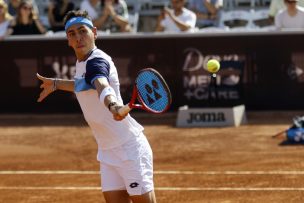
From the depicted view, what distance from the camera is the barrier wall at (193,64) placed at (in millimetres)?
15320

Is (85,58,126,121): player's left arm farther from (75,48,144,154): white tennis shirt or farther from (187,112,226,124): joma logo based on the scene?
(187,112,226,124): joma logo

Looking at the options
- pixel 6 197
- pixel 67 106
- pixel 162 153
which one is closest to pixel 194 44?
pixel 67 106

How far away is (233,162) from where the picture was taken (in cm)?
1121

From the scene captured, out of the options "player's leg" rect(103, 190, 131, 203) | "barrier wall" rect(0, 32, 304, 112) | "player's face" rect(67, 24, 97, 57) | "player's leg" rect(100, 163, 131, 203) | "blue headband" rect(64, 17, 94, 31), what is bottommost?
"barrier wall" rect(0, 32, 304, 112)

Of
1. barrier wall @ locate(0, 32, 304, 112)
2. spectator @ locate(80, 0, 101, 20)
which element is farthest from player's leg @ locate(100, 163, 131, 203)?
spectator @ locate(80, 0, 101, 20)

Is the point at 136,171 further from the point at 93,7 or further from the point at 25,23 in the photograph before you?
the point at 93,7

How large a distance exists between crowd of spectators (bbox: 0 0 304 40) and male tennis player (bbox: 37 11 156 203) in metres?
9.96

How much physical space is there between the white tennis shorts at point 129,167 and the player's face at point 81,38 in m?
0.73

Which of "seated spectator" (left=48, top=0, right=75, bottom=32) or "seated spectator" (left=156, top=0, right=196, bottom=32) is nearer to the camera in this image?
"seated spectator" (left=156, top=0, right=196, bottom=32)

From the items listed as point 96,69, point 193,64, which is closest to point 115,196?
point 96,69

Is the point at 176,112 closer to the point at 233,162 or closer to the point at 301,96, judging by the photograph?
the point at 301,96

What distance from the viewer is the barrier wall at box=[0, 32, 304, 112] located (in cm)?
1532

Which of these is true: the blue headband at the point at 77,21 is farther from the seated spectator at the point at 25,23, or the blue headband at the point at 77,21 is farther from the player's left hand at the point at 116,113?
the seated spectator at the point at 25,23

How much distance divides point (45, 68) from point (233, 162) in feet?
19.9
